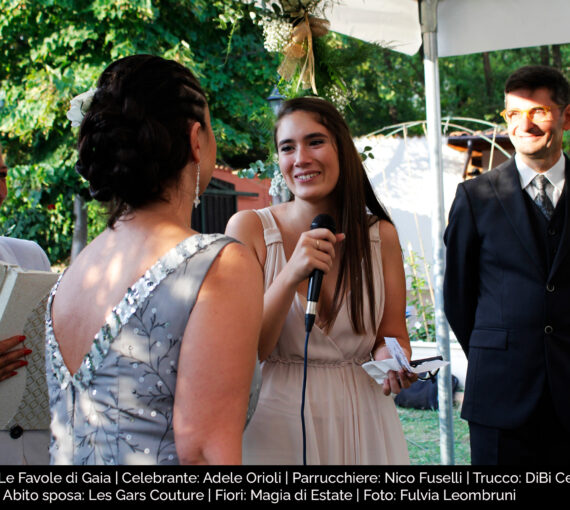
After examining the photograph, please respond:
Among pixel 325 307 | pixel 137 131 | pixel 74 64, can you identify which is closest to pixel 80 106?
pixel 137 131

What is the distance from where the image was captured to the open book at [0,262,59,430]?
1.93m

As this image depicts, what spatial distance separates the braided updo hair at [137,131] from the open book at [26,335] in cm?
61

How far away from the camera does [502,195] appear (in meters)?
2.95

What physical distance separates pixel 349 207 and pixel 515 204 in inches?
34.8

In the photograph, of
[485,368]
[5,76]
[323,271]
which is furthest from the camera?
[5,76]

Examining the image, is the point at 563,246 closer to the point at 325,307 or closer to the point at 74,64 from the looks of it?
the point at 325,307

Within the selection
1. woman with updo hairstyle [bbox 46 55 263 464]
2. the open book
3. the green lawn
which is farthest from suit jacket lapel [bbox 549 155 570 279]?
the green lawn

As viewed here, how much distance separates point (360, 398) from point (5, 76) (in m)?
10.6

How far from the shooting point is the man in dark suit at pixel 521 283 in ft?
9.09

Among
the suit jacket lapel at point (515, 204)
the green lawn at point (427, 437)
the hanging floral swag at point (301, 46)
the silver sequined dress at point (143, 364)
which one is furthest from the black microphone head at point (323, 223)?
the green lawn at point (427, 437)

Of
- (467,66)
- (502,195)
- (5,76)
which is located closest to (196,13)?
(5,76)

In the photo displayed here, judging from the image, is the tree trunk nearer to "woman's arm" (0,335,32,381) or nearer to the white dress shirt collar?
the white dress shirt collar

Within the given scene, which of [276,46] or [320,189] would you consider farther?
[276,46]
